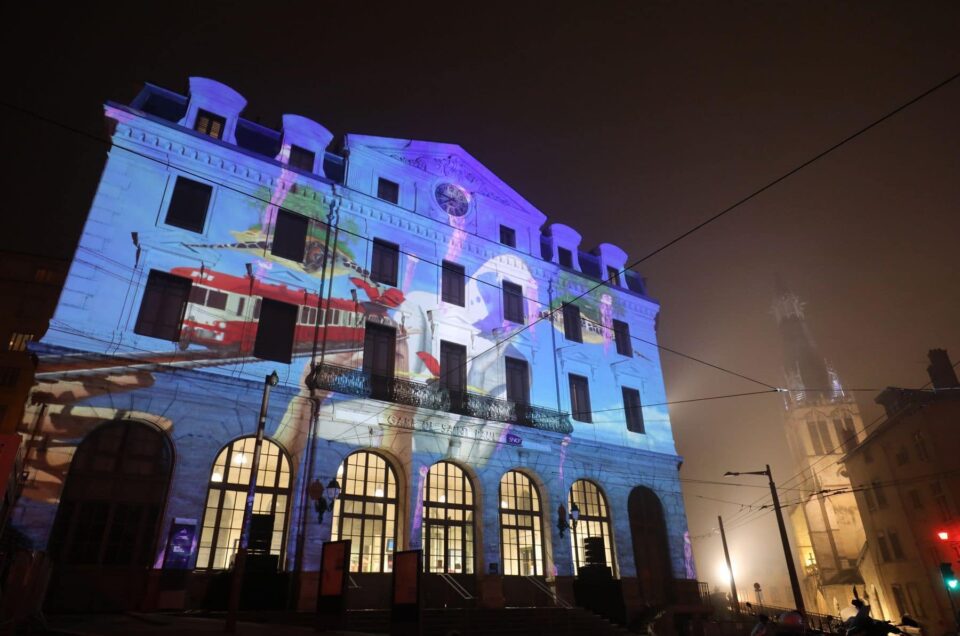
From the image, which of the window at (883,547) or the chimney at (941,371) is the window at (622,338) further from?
the window at (883,547)

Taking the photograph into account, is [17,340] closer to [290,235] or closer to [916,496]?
[290,235]

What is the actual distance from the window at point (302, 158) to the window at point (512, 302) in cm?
983

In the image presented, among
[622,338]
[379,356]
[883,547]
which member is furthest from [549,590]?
[883,547]

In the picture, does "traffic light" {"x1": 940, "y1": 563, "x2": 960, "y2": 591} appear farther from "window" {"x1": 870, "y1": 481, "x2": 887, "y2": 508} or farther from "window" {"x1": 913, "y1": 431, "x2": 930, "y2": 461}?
"window" {"x1": 870, "y1": 481, "x2": 887, "y2": 508}

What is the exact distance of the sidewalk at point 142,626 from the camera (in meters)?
9.55

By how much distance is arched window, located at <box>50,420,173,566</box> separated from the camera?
14.5m

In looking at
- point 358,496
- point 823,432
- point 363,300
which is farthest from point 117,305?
point 823,432

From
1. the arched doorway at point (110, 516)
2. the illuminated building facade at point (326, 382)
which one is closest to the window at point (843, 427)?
the illuminated building facade at point (326, 382)

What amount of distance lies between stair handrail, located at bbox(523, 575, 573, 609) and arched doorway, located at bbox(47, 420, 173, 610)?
12.6 metres

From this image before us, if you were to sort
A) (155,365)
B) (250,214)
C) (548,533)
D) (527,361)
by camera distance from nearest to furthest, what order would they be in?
(155,365) → (250,214) → (548,533) → (527,361)

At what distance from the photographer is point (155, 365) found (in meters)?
16.5

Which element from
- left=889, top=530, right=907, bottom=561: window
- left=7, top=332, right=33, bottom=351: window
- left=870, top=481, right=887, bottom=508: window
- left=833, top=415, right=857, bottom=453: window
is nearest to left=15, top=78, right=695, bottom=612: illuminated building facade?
left=889, top=530, right=907, bottom=561: window

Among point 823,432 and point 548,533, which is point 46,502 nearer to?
point 548,533

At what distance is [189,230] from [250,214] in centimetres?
214
